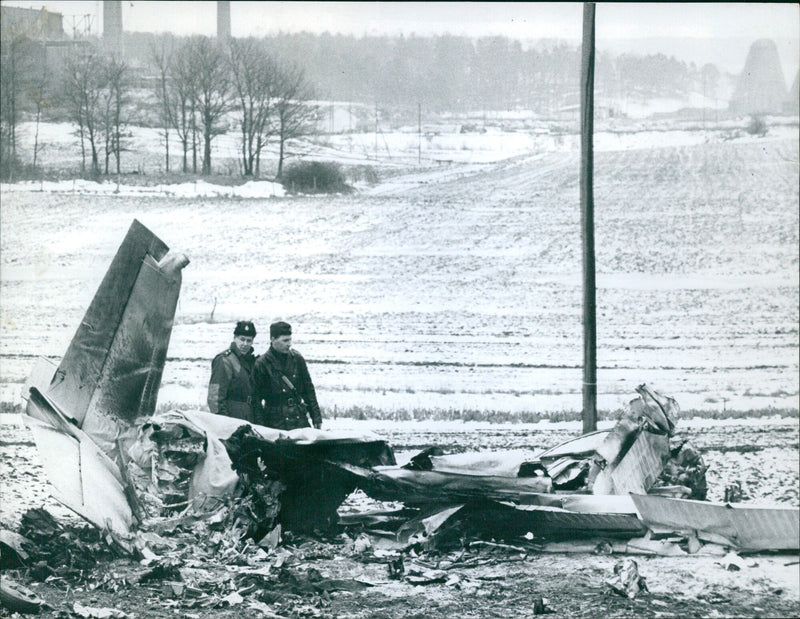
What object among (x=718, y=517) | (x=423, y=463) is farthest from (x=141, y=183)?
(x=718, y=517)

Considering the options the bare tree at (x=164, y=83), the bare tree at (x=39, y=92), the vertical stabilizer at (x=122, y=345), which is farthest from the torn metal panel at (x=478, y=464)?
the bare tree at (x=39, y=92)

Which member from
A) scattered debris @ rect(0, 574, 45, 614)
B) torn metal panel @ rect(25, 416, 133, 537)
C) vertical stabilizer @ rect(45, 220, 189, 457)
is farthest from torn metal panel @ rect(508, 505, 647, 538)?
scattered debris @ rect(0, 574, 45, 614)

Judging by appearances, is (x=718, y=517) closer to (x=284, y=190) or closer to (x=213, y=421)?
(x=213, y=421)

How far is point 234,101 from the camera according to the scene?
7836mm

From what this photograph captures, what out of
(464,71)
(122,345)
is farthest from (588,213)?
(122,345)

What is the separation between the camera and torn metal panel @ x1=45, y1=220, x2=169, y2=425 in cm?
545

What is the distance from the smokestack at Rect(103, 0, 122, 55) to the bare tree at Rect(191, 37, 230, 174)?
0.67 meters

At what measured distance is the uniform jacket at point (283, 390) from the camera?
6.13 m

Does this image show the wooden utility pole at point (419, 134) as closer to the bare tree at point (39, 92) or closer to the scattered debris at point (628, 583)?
the bare tree at point (39, 92)

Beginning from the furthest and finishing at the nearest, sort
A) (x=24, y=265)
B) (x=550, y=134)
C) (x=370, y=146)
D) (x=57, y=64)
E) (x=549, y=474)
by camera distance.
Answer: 1. (x=550, y=134)
2. (x=370, y=146)
3. (x=24, y=265)
4. (x=57, y=64)
5. (x=549, y=474)

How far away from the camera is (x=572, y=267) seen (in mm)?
10664

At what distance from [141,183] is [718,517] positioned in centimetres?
584

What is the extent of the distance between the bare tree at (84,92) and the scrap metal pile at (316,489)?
268 cm

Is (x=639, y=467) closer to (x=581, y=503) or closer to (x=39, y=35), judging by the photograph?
(x=581, y=503)
